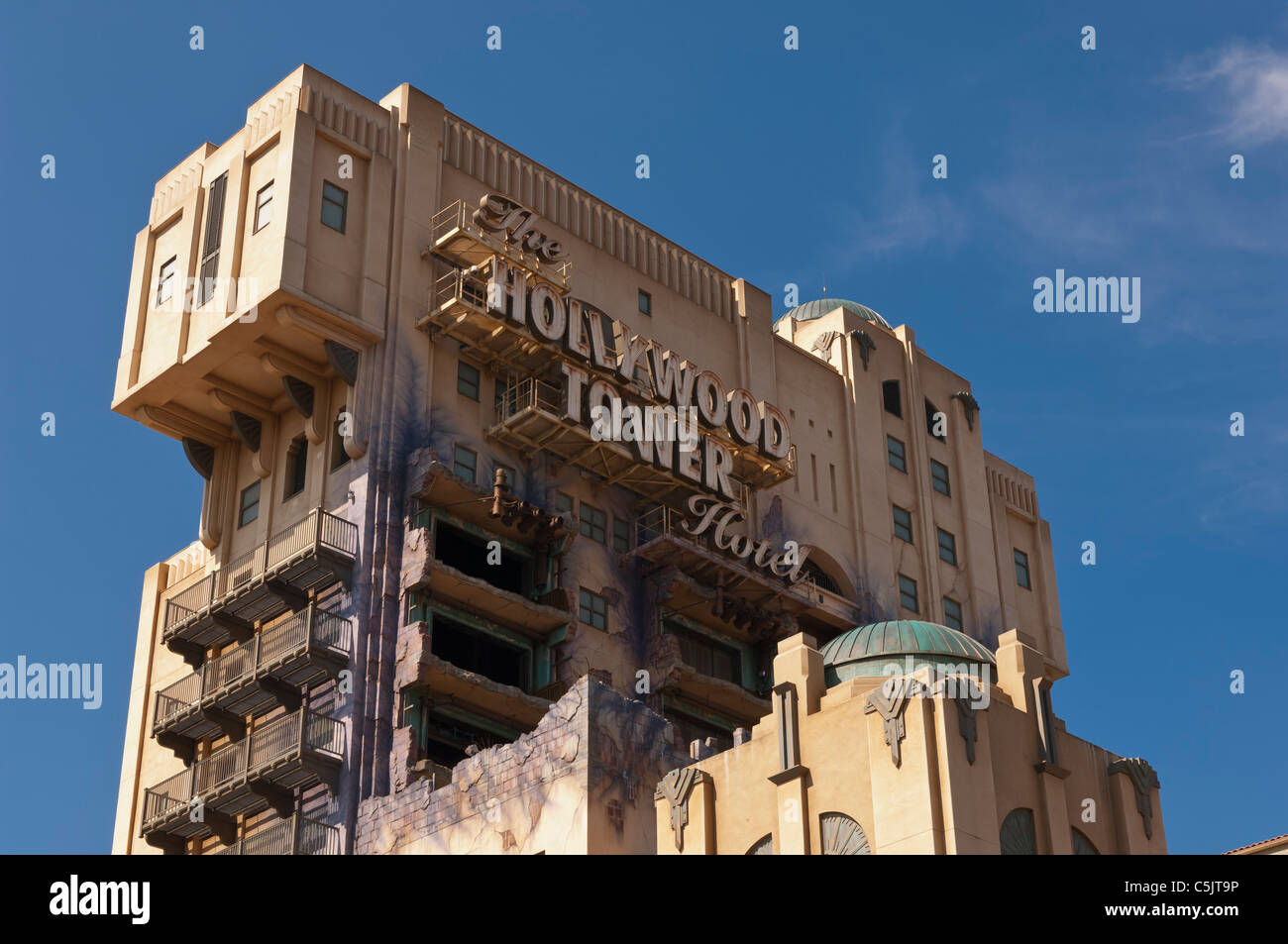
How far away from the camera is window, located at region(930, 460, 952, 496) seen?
288 ft

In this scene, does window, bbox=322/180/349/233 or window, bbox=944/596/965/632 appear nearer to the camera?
window, bbox=322/180/349/233

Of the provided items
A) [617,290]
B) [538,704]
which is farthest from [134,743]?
[617,290]

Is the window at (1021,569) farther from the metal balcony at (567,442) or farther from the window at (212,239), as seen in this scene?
the window at (212,239)

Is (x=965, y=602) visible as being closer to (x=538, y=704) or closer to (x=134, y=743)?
(x=538, y=704)

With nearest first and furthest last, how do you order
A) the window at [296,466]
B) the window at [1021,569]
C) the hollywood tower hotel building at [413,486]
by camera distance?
the hollywood tower hotel building at [413,486] → the window at [296,466] → the window at [1021,569]

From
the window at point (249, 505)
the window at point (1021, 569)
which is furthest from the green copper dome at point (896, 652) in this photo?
the window at point (1021, 569)

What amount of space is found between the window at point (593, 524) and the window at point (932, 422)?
21.9 m

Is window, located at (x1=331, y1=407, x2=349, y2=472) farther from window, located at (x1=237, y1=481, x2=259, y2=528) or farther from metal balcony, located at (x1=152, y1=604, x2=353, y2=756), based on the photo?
metal balcony, located at (x1=152, y1=604, x2=353, y2=756)

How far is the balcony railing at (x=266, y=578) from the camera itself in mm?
65375

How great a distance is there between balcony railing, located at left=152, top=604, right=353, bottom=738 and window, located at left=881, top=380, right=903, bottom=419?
31649 millimetres

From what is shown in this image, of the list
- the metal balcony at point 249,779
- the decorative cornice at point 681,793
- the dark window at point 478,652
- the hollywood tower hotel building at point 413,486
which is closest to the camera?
the decorative cornice at point 681,793

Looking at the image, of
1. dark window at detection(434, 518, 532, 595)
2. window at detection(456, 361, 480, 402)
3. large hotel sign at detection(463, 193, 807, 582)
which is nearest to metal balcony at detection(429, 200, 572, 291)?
large hotel sign at detection(463, 193, 807, 582)

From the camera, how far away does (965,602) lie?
282 ft
